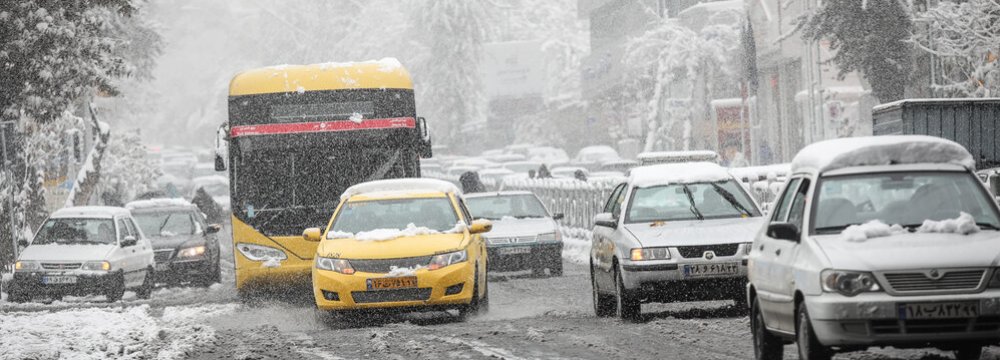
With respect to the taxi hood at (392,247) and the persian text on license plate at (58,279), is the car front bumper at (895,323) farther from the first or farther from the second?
the persian text on license plate at (58,279)

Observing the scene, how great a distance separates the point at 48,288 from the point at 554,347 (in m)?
12.6

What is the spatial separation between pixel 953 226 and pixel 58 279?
646 inches

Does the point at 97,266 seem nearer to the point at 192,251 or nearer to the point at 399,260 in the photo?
the point at 192,251

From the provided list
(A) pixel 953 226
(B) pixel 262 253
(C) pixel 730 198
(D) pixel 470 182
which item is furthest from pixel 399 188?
(D) pixel 470 182

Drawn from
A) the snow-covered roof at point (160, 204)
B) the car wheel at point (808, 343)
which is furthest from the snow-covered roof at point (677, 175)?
the snow-covered roof at point (160, 204)

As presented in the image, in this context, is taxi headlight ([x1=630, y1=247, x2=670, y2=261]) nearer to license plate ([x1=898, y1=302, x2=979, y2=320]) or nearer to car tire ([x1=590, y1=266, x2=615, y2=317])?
car tire ([x1=590, y1=266, x2=615, y2=317])

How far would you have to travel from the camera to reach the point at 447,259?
51.5 feet

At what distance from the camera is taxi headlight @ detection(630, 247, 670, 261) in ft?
46.3

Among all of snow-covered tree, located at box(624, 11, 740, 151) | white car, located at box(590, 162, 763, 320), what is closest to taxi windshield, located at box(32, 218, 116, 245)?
white car, located at box(590, 162, 763, 320)

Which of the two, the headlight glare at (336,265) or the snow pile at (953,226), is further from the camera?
the headlight glare at (336,265)

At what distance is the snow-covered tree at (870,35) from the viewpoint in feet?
101

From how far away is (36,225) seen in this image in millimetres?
32031

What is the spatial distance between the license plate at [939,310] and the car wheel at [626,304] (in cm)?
559

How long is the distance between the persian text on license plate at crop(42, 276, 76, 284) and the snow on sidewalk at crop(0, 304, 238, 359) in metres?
4.06
